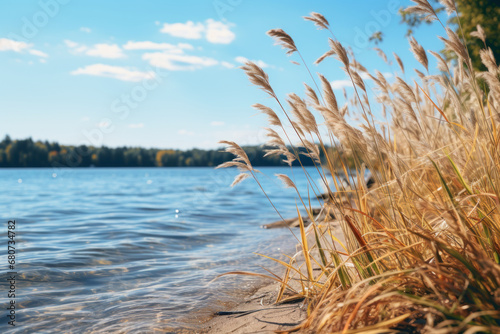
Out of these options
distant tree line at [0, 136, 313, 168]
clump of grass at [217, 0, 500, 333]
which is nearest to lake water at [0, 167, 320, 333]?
clump of grass at [217, 0, 500, 333]

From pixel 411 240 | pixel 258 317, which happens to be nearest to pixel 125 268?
pixel 258 317

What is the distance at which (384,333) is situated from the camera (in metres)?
1.50

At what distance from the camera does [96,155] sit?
58.7 metres

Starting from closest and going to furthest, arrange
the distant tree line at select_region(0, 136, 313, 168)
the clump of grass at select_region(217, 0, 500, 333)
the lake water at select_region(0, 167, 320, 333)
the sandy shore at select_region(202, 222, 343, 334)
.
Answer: the clump of grass at select_region(217, 0, 500, 333), the sandy shore at select_region(202, 222, 343, 334), the lake water at select_region(0, 167, 320, 333), the distant tree line at select_region(0, 136, 313, 168)

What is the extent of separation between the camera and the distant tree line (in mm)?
47406

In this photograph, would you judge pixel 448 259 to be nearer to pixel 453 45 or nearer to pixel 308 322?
pixel 308 322

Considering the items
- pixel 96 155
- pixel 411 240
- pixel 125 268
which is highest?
pixel 96 155

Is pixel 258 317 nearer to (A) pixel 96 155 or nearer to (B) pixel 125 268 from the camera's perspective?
(B) pixel 125 268

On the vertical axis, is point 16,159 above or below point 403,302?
above

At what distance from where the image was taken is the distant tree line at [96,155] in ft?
156

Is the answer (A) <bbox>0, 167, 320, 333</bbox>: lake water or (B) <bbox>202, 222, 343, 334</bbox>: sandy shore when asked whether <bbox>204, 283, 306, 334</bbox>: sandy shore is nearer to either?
(B) <bbox>202, 222, 343, 334</bbox>: sandy shore

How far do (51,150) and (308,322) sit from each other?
181 feet

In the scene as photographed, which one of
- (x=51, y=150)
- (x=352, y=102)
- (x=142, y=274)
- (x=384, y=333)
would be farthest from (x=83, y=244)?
(x=51, y=150)

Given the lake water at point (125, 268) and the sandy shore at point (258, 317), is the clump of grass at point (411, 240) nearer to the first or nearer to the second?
the sandy shore at point (258, 317)
